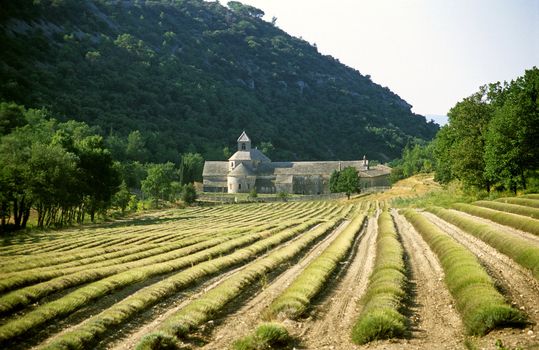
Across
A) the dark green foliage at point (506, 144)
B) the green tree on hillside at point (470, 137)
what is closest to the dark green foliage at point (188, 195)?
the green tree on hillside at point (470, 137)

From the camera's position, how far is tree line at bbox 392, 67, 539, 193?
155 ft

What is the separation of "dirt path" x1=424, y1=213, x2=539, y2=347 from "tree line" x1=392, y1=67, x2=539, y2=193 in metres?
23.8

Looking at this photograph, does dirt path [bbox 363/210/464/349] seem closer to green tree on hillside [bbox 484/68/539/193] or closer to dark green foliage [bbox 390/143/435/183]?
green tree on hillside [bbox 484/68/539/193]

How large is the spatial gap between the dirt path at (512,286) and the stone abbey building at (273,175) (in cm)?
11721

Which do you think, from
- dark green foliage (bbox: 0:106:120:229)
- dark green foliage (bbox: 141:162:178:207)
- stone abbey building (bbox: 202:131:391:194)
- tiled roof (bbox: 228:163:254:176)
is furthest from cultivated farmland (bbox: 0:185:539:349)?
stone abbey building (bbox: 202:131:391:194)

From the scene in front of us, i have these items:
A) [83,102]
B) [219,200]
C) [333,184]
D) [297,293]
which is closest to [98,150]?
[219,200]

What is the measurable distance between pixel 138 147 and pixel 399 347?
149 meters

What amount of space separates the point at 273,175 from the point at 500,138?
10487 cm

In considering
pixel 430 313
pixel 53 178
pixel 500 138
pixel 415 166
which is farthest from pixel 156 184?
pixel 415 166

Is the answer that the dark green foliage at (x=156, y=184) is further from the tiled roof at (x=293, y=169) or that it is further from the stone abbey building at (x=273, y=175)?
the tiled roof at (x=293, y=169)

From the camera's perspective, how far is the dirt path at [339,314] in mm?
13258

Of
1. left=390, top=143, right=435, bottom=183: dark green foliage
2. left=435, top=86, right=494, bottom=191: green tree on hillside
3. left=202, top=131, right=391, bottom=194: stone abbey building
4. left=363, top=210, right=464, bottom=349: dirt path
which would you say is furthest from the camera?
left=202, top=131, right=391, bottom=194: stone abbey building

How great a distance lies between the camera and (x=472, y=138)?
192ft

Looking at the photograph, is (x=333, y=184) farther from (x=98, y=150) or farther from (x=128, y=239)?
(x=128, y=239)
